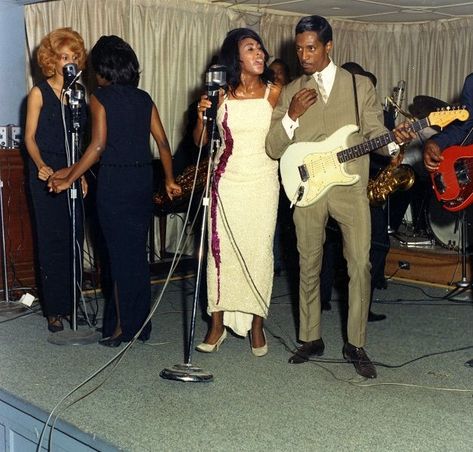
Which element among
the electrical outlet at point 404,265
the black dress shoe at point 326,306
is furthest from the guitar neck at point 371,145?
the electrical outlet at point 404,265

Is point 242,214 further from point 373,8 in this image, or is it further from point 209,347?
point 373,8

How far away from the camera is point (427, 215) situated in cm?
718

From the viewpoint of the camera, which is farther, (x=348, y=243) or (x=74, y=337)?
(x=74, y=337)

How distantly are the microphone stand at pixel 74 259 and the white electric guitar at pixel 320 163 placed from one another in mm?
1250

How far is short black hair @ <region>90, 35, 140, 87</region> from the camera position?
4352mm

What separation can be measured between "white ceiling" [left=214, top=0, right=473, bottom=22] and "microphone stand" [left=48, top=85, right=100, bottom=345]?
3.68m

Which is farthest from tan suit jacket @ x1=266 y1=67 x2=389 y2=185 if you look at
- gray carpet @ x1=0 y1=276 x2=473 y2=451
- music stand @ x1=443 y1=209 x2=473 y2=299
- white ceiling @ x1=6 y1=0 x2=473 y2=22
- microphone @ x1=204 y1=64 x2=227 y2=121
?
white ceiling @ x1=6 y1=0 x2=473 y2=22

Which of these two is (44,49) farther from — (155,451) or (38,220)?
(155,451)

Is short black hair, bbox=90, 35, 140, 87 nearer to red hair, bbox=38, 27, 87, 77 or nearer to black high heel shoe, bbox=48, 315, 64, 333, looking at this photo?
red hair, bbox=38, 27, 87, 77

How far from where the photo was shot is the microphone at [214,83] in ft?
11.9

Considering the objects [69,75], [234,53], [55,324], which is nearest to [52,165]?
[69,75]

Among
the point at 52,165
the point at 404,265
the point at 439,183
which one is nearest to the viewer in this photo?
the point at 439,183

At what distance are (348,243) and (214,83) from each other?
1.07 meters

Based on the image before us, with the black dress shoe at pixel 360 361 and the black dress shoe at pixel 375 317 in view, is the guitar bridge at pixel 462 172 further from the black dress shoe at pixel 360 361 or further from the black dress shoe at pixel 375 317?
the black dress shoe at pixel 375 317
